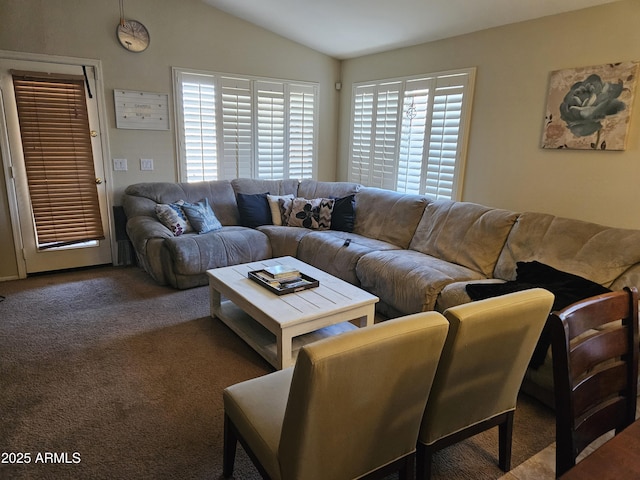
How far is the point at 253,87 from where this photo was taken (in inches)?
189

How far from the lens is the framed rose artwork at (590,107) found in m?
2.86

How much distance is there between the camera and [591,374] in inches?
45.2

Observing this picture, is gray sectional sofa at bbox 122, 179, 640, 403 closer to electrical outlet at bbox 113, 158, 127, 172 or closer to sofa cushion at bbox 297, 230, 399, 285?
sofa cushion at bbox 297, 230, 399, 285

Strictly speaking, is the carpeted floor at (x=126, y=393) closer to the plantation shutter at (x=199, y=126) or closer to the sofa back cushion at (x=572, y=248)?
the sofa back cushion at (x=572, y=248)

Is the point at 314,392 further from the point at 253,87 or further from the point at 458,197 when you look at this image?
the point at 253,87

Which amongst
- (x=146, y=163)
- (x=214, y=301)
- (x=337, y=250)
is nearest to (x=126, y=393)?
(x=214, y=301)

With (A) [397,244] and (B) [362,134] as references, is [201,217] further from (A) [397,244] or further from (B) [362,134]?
(B) [362,134]

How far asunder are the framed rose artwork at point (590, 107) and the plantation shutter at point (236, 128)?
3.11m

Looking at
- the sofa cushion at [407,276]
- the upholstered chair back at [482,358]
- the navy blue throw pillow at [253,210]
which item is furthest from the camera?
the navy blue throw pillow at [253,210]

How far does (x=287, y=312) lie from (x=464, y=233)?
5.58 feet

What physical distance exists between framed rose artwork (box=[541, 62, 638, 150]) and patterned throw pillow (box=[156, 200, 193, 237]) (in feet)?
10.8

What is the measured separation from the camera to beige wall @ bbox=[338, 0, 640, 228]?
290 centimetres

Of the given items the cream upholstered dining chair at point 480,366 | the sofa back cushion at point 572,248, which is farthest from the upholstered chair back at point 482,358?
the sofa back cushion at point 572,248

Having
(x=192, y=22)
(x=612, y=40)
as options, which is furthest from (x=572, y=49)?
(x=192, y=22)
